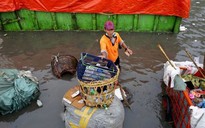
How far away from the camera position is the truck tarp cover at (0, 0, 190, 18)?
29.0ft

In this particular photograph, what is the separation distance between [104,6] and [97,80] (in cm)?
530

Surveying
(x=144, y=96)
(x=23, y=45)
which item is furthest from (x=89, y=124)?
(x=23, y=45)

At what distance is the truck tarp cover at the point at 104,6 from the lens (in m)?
8.84

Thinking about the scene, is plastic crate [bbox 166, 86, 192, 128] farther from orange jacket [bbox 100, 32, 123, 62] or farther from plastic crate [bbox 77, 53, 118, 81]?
orange jacket [bbox 100, 32, 123, 62]

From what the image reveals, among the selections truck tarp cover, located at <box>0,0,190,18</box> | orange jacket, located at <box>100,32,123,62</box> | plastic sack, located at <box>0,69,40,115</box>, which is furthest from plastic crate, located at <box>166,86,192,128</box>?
truck tarp cover, located at <box>0,0,190,18</box>

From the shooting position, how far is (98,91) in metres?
4.28

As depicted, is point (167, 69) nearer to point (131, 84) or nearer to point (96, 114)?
point (131, 84)

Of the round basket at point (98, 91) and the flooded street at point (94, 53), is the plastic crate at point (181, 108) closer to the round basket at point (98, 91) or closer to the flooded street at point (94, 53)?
the flooded street at point (94, 53)

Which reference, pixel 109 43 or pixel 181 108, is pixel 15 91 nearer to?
pixel 109 43

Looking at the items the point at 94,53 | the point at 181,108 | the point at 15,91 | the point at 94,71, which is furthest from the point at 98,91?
the point at 94,53

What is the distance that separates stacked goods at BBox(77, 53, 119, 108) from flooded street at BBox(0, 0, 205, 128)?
134 centimetres

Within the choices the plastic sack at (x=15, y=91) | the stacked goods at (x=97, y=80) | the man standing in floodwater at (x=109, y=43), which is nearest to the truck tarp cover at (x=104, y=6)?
the man standing in floodwater at (x=109, y=43)

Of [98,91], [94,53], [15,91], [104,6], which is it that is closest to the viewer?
[98,91]

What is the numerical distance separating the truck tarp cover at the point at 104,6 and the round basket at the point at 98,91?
17.7 feet
